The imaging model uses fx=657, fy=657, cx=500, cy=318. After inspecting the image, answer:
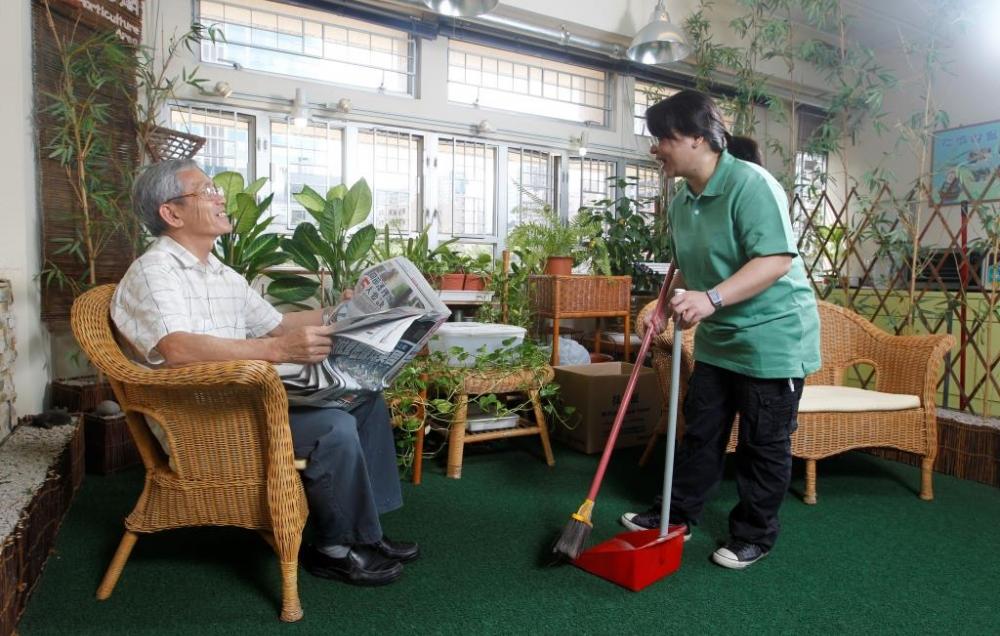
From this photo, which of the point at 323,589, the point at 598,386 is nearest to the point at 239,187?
the point at 598,386

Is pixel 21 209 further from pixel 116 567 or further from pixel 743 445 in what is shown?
pixel 743 445

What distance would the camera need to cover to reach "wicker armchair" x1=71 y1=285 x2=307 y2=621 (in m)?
1.44

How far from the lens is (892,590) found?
5.54 feet

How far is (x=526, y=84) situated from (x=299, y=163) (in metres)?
1.83

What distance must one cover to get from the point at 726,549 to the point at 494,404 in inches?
45.2

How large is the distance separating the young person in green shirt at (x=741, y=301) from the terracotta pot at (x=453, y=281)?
6.15 feet

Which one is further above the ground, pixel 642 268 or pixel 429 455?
pixel 642 268

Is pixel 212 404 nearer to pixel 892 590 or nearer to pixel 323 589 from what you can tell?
pixel 323 589

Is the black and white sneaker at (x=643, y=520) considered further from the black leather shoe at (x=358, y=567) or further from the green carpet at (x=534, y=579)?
the black leather shoe at (x=358, y=567)

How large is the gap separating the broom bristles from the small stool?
0.83 metres

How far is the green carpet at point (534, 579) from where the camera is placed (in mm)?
1499

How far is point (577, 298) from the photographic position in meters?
3.45

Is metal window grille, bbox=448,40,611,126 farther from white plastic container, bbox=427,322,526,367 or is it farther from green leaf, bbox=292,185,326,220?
white plastic container, bbox=427,322,526,367

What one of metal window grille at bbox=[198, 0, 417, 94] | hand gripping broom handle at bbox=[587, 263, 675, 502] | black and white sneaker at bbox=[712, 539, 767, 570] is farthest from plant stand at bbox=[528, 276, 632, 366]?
metal window grille at bbox=[198, 0, 417, 94]
